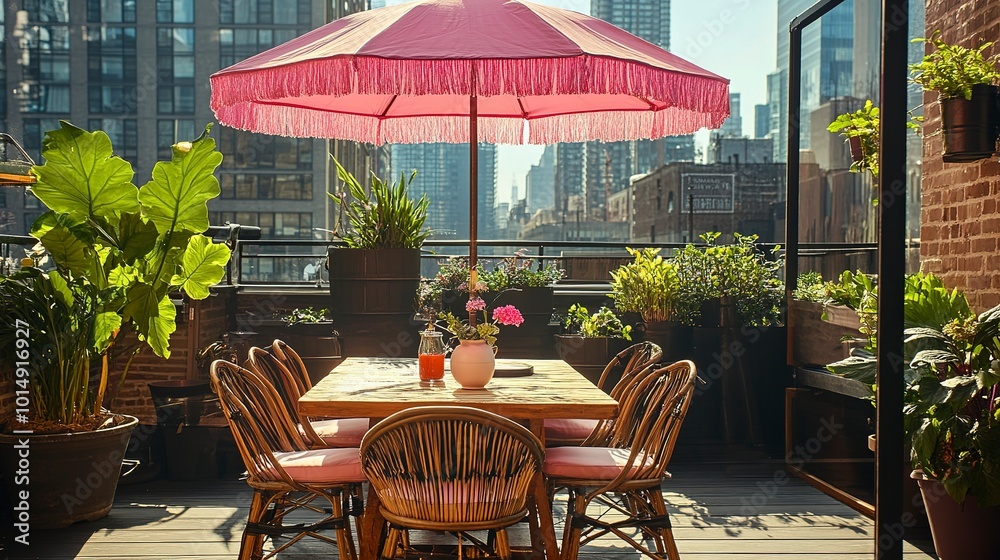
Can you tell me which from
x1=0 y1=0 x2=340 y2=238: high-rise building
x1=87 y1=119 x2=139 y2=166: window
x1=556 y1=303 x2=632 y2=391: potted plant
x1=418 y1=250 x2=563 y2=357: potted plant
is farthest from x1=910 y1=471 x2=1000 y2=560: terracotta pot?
x1=87 y1=119 x2=139 y2=166: window

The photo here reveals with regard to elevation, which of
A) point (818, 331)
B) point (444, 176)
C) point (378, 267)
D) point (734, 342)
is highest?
point (444, 176)

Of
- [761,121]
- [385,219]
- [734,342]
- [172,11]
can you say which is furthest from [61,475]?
[761,121]

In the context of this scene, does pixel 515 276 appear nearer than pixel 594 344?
No

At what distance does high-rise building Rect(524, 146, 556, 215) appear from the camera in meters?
98.6

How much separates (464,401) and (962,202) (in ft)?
8.36

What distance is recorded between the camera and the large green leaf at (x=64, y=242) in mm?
4152

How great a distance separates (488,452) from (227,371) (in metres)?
1.21

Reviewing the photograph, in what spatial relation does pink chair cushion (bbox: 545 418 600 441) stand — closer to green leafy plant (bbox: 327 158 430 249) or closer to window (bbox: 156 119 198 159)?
green leafy plant (bbox: 327 158 430 249)

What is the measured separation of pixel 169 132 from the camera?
54.1 m

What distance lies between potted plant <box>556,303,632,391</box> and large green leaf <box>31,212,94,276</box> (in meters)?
2.79

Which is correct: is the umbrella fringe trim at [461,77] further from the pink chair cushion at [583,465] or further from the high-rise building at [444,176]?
the high-rise building at [444,176]

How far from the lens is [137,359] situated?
21.0 feet

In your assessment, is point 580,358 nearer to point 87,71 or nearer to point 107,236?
point 107,236

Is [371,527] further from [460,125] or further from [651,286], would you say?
[651,286]
